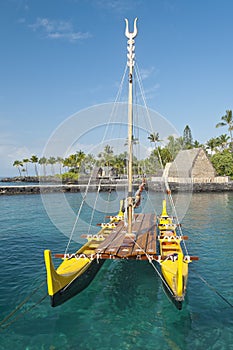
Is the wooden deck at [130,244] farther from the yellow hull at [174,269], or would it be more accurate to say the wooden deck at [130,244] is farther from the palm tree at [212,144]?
the palm tree at [212,144]

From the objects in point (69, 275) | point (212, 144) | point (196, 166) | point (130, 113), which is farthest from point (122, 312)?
point (212, 144)

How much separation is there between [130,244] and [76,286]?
2.31 meters

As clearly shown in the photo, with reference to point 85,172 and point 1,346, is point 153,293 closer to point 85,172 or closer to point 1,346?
point 1,346

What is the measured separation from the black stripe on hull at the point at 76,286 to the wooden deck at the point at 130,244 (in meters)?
0.90

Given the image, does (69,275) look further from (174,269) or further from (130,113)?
(130,113)

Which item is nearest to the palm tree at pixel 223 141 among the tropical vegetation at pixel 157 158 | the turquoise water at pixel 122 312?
the tropical vegetation at pixel 157 158

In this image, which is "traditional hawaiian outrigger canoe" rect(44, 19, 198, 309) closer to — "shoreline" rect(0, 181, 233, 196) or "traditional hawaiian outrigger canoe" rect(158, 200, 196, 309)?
"traditional hawaiian outrigger canoe" rect(158, 200, 196, 309)

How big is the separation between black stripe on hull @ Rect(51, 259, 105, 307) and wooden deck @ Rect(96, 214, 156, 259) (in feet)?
2.94

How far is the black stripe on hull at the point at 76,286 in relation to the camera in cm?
722

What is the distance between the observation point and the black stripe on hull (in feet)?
23.7

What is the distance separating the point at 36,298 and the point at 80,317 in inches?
80.0

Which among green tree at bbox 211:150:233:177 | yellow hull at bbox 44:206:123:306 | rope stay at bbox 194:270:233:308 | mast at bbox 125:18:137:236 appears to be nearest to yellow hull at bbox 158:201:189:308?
rope stay at bbox 194:270:233:308

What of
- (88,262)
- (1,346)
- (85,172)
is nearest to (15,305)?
(1,346)

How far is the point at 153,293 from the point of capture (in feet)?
29.1
